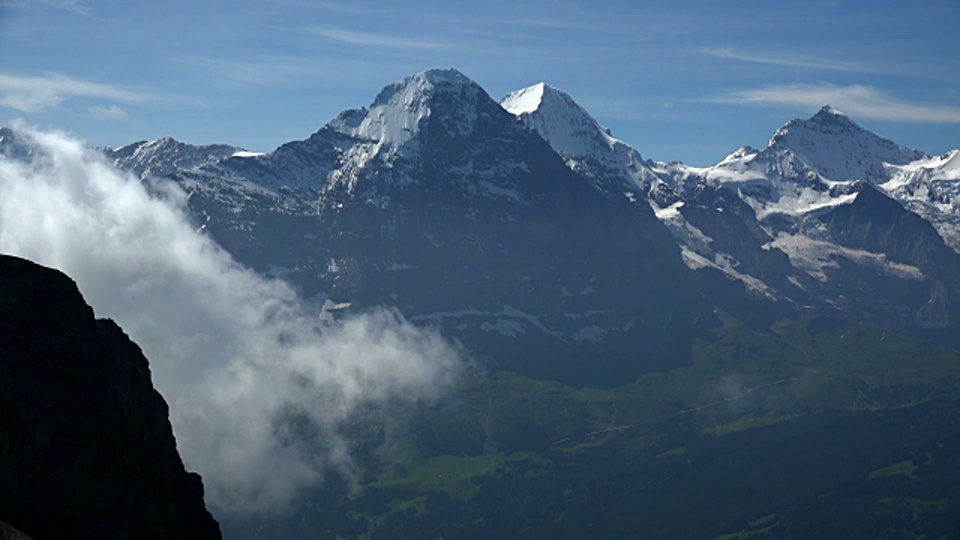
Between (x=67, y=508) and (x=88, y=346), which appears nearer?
(x=67, y=508)

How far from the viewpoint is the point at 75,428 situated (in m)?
72.0

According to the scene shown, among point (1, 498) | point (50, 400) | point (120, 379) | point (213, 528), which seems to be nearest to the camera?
point (1, 498)

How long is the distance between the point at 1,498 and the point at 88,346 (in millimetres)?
12320

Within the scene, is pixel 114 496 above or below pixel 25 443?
below

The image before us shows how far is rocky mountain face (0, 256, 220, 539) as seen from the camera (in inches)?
2694

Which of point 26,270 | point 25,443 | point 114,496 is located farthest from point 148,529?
point 26,270

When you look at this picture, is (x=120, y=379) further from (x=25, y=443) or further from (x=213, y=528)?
(x=213, y=528)

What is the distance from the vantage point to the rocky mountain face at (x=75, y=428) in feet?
225

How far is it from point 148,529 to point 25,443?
9.74 metres

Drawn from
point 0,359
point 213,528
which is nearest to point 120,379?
point 0,359

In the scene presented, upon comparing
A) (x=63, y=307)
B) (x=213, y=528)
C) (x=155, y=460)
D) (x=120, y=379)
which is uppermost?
(x=63, y=307)

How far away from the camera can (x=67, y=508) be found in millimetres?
69000

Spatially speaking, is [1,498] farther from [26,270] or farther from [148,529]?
[26,270]

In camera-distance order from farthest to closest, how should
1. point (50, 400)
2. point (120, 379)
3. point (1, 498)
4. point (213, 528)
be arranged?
point (213, 528), point (120, 379), point (50, 400), point (1, 498)
